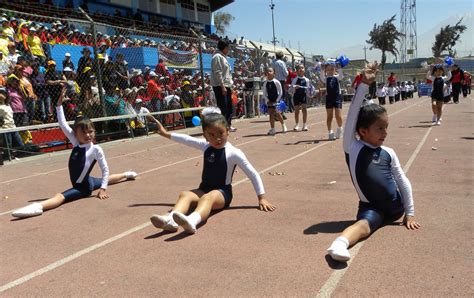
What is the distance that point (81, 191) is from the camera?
5.78 meters

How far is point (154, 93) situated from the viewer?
48.3 ft

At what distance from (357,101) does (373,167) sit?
1.94 feet

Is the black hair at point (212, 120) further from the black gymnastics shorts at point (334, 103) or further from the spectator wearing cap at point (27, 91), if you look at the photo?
the spectator wearing cap at point (27, 91)

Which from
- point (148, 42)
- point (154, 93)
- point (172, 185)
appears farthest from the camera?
point (148, 42)

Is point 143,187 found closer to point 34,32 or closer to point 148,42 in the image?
point 34,32

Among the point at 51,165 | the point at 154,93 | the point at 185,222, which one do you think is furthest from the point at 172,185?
the point at 154,93

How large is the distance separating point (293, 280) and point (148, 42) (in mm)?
17266

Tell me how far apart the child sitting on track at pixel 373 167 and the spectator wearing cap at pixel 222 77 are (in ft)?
26.4

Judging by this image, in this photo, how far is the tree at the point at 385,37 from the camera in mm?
83062

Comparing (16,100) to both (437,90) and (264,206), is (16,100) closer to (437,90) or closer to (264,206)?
(264,206)

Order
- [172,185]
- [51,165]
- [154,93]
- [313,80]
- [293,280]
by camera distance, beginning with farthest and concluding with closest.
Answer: [313,80], [154,93], [51,165], [172,185], [293,280]

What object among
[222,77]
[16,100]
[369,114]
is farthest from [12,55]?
[369,114]

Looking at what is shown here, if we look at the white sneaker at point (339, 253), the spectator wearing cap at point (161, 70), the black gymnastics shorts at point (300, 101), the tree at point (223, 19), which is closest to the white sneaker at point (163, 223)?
the white sneaker at point (339, 253)

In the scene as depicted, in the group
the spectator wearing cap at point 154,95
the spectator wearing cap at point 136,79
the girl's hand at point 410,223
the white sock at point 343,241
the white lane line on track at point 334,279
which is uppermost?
the spectator wearing cap at point 136,79
